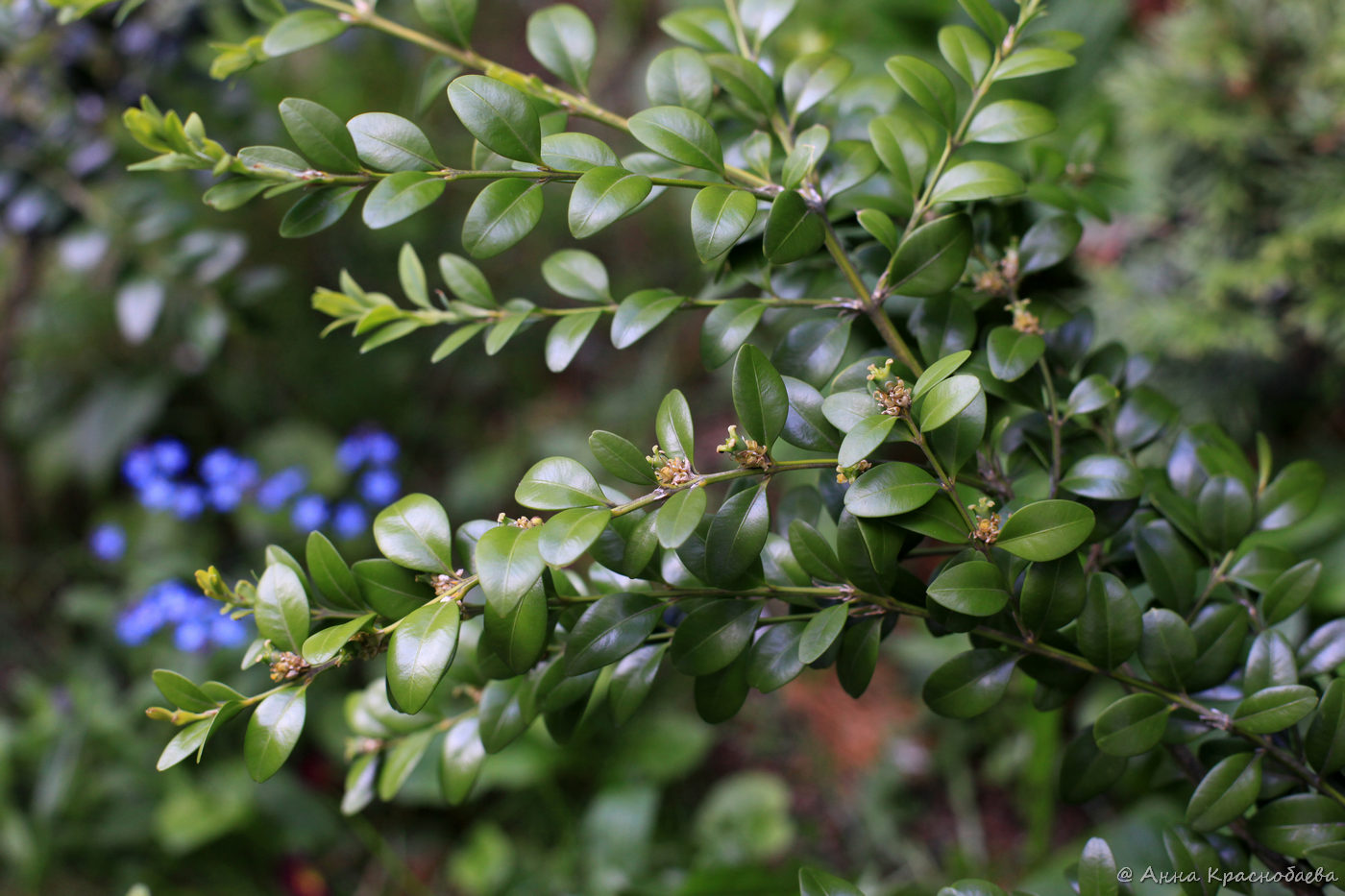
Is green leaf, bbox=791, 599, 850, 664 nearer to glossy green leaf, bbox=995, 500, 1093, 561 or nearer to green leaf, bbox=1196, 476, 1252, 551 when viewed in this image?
glossy green leaf, bbox=995, 500, 1093, 561

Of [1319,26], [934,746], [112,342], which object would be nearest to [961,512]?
[934,746]

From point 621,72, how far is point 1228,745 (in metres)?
2.88

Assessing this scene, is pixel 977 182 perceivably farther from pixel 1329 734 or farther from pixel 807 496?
pixel 1329 734

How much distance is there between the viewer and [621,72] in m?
2.94

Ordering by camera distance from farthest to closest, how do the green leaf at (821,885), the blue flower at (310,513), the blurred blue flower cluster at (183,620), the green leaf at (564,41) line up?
the blue flower at (310,513) → the blurred blue flower cluster at (183,620) → the green leaf at (564,41) → the green leaf at (821,885)

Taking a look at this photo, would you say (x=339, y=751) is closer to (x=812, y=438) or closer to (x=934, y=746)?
(x=934, y=746)

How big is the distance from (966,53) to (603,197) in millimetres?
291

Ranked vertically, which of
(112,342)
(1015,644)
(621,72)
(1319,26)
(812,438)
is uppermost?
(1319,26)

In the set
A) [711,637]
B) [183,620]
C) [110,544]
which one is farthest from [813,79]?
[110,544]

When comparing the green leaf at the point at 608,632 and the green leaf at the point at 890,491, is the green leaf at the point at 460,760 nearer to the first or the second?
the green leaf at the point at 608,632

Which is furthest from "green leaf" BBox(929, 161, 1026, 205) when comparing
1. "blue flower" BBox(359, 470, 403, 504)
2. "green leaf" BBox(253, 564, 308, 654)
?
"blue flower" BBox(359, 470, 403, 504)

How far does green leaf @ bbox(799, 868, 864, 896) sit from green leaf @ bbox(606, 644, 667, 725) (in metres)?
0.13

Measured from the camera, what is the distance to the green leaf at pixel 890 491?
0.42 metres

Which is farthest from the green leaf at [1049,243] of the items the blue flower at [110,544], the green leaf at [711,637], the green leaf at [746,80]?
the blue flower at [110,544]
